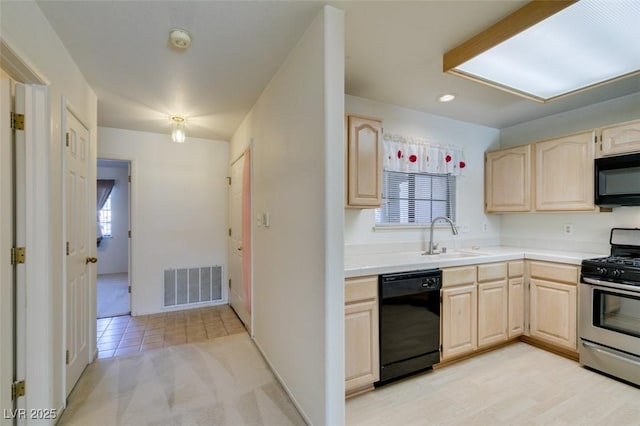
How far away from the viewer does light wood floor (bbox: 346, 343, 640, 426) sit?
72.5 inches

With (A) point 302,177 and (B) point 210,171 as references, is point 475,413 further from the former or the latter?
(B) point 210,171

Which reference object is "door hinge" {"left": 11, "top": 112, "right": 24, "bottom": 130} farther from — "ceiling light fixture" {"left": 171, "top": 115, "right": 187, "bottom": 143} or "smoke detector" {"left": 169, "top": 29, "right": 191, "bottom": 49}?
"ceiling light fixture" {"left": 171, "top": 115, "right": 187, "bottom": 143}

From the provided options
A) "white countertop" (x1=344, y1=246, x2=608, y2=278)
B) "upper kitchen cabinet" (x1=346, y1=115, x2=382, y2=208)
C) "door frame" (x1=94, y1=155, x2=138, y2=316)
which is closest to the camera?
"white countertop" (x1=344, y1=246, x2=608, y2=278)

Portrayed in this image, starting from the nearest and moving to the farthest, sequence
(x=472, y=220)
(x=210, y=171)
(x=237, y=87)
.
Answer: (x=237, y=87)
(x=472, y=220)
(x=210, y=171)

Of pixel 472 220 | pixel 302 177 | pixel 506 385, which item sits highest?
pixel 302 177

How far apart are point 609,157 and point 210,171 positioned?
15.1 ft

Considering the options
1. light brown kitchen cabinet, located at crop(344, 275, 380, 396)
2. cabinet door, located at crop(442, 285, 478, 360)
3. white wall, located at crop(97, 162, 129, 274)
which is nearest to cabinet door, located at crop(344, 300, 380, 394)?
light brown kitchen cabinet, located at crop(344, 275, 380, 396)

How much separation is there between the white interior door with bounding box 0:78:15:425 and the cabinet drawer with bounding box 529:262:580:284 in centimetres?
405

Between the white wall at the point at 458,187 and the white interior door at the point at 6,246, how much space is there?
7.67 feet

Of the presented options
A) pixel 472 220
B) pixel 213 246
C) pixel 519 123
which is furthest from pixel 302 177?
pixel 519 123

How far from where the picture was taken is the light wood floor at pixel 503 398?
1842mm

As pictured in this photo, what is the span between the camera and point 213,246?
14.1ft

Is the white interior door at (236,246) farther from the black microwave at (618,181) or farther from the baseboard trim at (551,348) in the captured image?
the black microwave at (618,181)

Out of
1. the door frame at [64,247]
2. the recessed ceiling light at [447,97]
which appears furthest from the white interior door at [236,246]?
the recessed ceiling light at [447,97]
